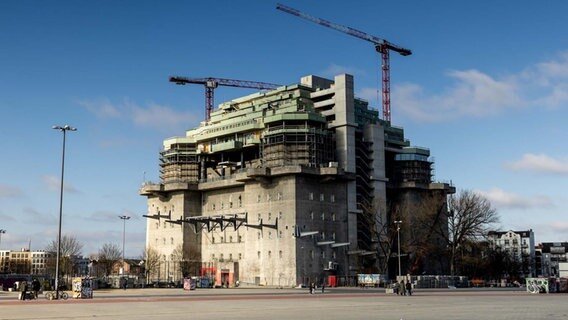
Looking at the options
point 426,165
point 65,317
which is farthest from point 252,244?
point 65,317

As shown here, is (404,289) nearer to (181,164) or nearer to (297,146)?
(297,146)

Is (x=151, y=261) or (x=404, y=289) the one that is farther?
(x=151, y=261)

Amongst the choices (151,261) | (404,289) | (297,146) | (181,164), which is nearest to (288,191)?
(297,146)

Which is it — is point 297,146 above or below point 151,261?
above

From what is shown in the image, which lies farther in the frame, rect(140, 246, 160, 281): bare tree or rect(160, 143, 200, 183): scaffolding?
rect(160, 143, 200, 183): scaffolding

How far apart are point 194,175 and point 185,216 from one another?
9.57 metres

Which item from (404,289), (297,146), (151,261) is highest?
(297,146)

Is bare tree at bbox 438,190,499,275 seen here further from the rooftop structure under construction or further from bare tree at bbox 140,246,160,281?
bare tree at bbox 140,246,160,281

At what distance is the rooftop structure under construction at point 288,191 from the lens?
126625mm

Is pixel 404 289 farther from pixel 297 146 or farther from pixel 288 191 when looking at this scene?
pixel 297 146

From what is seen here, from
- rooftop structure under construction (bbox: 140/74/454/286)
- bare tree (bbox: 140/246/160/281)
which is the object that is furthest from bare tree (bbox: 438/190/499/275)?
bare tree (bbox: 140/246/160/281)

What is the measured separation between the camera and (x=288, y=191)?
126 m

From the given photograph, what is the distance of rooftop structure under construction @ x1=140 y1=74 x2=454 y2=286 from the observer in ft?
415

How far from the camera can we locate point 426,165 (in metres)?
150
